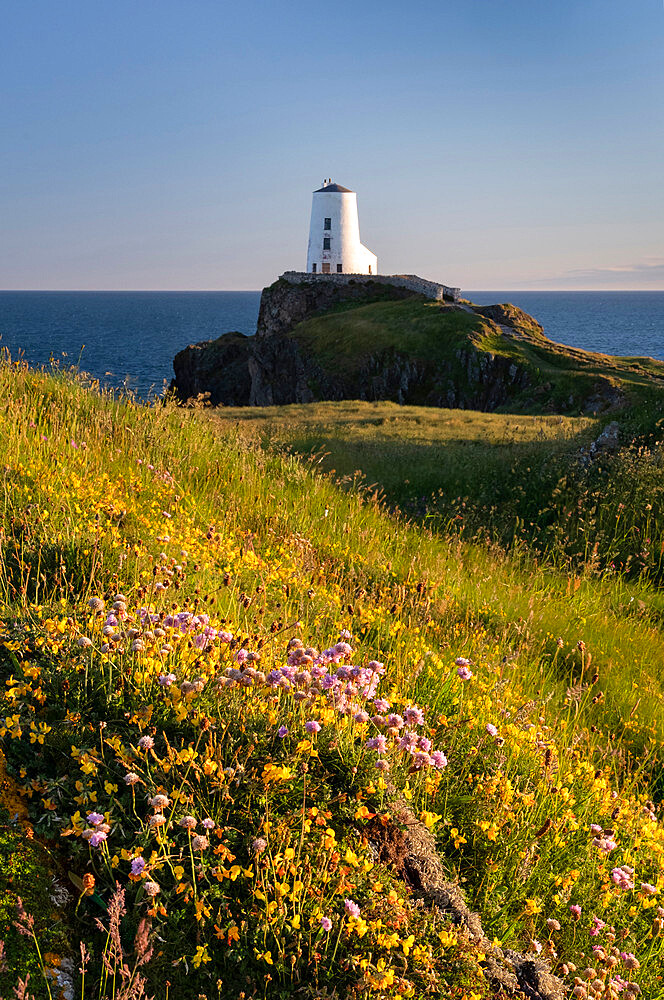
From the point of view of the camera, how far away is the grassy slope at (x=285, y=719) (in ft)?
7.93

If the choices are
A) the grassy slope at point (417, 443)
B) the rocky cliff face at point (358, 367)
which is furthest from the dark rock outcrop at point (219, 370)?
the grassy slope at point (417, 443)

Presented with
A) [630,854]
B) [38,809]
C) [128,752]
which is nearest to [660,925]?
[630,854]

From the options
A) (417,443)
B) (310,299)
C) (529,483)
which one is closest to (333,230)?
(310,299)

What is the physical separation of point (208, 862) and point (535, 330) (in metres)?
62.2

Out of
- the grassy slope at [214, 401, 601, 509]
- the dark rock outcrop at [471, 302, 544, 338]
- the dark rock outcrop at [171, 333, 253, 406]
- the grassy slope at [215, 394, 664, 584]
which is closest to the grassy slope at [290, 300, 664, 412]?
the dark rock outcrop at [471, 302, 544, 338]

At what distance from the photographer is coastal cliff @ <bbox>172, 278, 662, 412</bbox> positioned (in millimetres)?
45719

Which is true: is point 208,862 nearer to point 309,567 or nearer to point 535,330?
point 309,567

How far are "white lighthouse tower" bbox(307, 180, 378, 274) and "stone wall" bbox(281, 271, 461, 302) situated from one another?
37.4ft

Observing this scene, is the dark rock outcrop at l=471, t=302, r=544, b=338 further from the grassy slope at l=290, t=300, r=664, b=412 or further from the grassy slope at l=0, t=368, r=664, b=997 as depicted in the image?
the grassy slope at l=0, t=368, r=664, b=997

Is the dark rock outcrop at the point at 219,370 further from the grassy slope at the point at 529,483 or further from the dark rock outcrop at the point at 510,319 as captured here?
the grassy slope at the point at 529,483

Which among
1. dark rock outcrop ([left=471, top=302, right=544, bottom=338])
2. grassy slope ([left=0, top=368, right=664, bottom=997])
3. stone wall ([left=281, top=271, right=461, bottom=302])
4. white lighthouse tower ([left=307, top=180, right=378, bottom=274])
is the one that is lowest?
grassy slope ([left=0, top=368, right=664, bottom=997])

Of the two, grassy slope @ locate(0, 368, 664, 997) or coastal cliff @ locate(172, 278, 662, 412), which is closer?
grassy slope @ locate(0, 368, 664, 997)

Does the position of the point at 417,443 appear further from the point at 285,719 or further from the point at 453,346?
the point at 453,346

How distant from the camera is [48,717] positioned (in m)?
2.91
